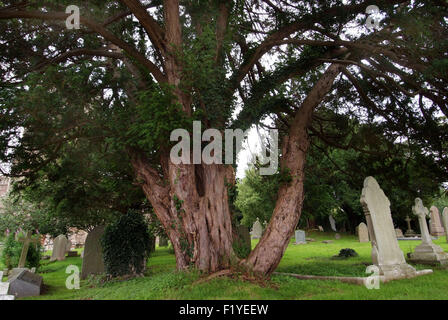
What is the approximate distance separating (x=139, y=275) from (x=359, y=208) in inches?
999

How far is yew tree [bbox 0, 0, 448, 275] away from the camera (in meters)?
5.84

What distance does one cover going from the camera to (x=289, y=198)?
6.61m

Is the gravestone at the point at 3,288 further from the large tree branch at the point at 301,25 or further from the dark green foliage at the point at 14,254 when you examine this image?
the large tree branch at the point at 301,25

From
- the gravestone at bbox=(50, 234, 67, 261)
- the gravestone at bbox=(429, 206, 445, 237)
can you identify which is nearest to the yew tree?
the gravestone at bbox=(50, 234, 67, 261)

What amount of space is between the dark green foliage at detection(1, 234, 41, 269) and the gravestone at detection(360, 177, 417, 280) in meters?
11.4

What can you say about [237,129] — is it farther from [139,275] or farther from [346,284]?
[139,275]

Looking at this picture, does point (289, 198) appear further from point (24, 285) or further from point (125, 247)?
point (24, 285)

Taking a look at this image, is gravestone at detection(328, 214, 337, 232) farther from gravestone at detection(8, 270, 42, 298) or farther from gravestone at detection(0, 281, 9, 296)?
gravestone at detection(0, 281, 9, 296)

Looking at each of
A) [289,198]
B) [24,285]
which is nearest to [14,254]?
[24,285]

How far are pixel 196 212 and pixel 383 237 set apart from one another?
4.91m
